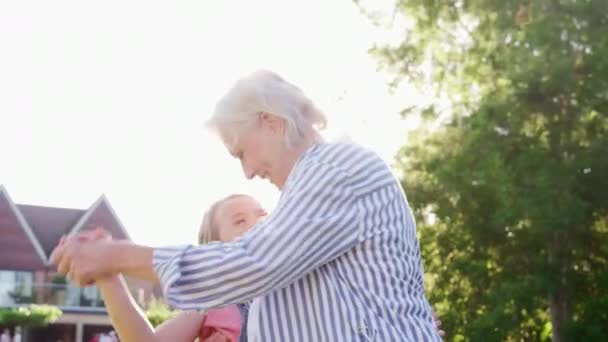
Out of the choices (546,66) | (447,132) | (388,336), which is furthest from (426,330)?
(447,132)

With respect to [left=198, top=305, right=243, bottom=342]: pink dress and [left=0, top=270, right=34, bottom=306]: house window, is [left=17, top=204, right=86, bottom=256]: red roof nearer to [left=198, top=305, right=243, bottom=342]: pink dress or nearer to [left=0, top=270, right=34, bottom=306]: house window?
[left=0, top=270, right=34, bottom=306]: house window

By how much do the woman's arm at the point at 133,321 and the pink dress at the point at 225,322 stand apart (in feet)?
0.12

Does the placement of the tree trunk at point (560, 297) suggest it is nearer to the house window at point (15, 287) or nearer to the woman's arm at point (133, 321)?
the woman's arm at point (133, 321)

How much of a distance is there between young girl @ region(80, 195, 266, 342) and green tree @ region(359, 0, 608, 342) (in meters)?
20.7

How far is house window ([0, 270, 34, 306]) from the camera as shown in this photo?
5072 centimetres

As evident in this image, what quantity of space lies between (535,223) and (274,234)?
22.6 meters

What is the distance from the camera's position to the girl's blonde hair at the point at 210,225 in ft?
12.0

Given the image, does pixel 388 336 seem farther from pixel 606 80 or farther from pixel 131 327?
pixel 606 80

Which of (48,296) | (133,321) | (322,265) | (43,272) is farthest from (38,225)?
(322,265)

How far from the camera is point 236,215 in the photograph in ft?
11.9

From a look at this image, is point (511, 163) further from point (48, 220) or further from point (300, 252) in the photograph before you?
point (48, 220)

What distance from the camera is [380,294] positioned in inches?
94.7

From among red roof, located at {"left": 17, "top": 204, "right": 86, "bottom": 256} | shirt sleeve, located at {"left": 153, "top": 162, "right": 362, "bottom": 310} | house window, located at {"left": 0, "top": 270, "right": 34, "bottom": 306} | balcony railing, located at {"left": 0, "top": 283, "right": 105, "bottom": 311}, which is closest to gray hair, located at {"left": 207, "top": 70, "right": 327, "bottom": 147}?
shirt sleeve, located at {"left": 153, "top": 162, "right": 362, "bottom": 310}

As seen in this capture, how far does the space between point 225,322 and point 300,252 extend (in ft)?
3.60
